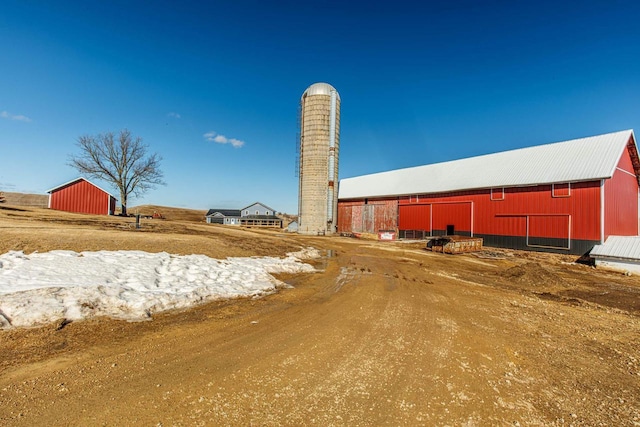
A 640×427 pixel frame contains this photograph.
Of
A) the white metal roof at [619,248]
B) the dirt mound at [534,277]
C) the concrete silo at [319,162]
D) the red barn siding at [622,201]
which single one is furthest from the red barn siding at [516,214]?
the dirt mound at [534,277]

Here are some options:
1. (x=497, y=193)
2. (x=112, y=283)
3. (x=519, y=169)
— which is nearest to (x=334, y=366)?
(x=112, y=283)

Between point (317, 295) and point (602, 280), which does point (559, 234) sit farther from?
point (317, 295)

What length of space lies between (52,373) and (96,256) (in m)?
7.01

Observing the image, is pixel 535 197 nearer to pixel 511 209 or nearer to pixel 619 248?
pixel 511 209

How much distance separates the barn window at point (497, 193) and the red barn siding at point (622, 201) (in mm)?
6741

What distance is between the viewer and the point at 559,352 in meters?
5.51

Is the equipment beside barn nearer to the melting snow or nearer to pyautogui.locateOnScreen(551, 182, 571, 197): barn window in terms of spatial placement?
pyautogui.locateOnScreen(551, 182, 571, 197): barn window

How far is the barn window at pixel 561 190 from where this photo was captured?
21812mm

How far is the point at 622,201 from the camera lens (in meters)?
22.5

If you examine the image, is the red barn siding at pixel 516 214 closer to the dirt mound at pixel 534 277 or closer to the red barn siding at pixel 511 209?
the red barn siding at pixel 511 209

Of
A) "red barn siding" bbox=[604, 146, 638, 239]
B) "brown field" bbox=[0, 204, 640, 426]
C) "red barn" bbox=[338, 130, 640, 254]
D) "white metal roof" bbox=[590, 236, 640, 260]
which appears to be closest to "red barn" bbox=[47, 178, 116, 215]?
"red barn" bbox=[338, 130, 640, 254]

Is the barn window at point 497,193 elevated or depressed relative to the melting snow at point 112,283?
elevated

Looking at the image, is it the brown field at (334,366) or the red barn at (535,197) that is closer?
the brown field at (334,366)

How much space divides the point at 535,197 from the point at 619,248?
665 centimetres
